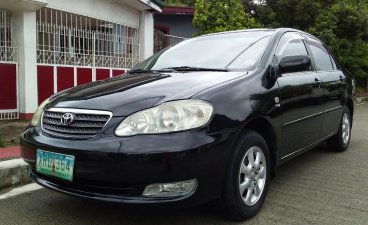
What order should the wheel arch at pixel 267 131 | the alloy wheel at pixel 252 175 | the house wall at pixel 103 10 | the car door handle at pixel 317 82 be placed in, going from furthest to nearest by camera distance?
the house wall at pixel 103 10, the car door handle at pixel 317 82, the wheel arch at pixel 267 131, the alloy wheel at pixel 252 175

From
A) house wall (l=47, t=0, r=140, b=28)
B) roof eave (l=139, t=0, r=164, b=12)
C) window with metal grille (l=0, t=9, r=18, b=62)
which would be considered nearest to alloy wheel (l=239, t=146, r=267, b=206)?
window with metal grille (l=0, t=9, r=18, b=62)

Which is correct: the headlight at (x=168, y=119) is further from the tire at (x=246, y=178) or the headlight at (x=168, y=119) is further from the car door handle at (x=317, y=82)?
the car door handle at (x=317, y=82)

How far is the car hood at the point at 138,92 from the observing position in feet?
9.05

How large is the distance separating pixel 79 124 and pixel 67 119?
11cm

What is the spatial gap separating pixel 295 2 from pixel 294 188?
955cm

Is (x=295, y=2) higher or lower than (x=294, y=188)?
higher

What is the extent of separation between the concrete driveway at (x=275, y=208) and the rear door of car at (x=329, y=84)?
616 mm

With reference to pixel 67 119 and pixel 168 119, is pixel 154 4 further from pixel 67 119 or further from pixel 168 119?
pixel 168 119

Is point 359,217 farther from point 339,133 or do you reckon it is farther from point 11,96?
point 11,96

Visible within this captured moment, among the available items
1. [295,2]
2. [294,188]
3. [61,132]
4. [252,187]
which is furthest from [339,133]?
[295,2]

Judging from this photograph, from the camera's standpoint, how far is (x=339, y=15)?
12523 mm

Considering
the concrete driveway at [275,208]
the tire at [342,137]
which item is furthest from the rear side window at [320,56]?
the concrete driveway at [275,208]

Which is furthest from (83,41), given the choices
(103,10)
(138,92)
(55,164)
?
(55,164)

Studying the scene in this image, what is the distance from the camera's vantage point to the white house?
23.9 feet
